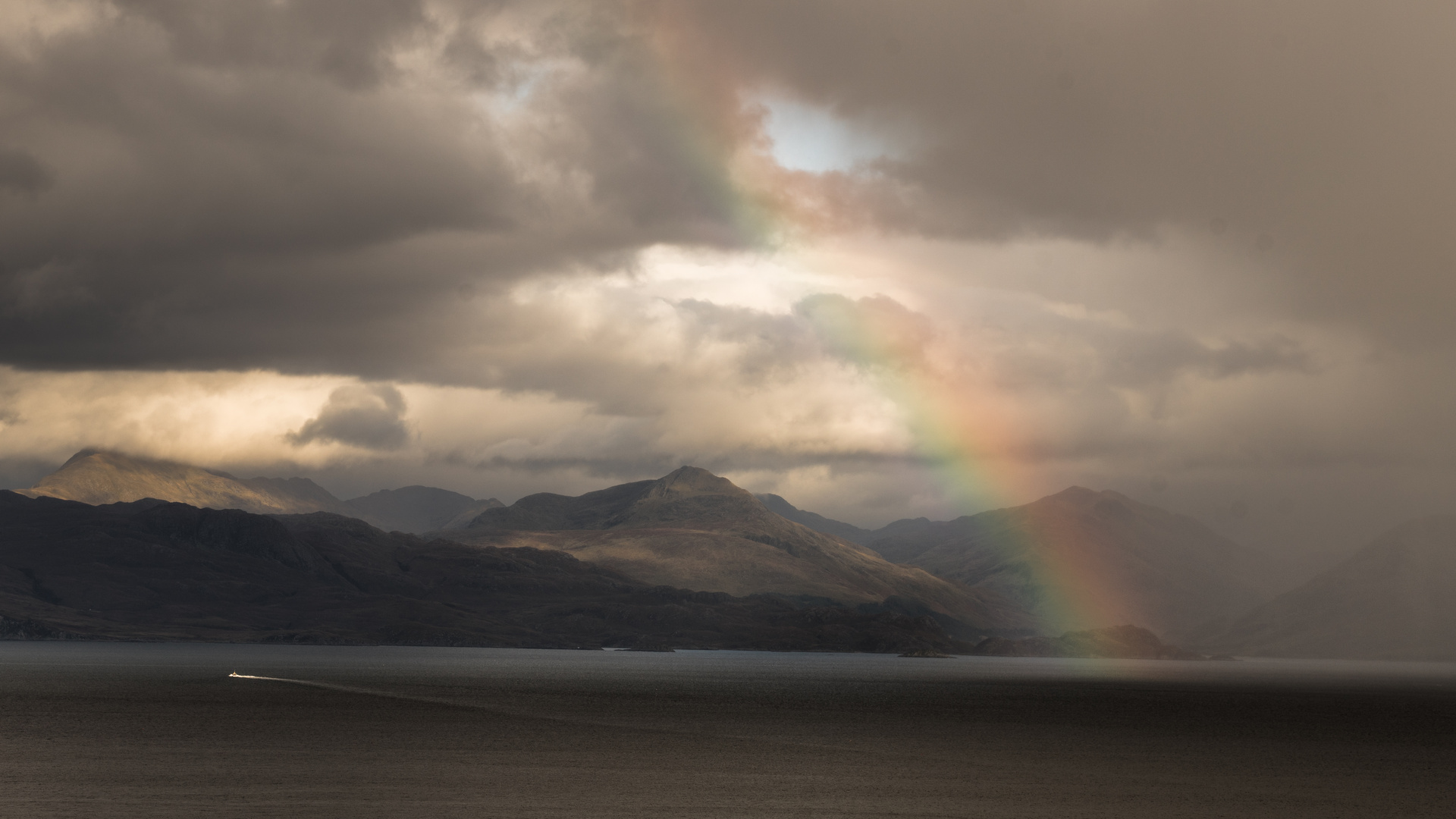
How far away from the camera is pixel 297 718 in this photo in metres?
187

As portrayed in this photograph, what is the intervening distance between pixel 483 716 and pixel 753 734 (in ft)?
162

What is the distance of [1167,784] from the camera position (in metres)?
124

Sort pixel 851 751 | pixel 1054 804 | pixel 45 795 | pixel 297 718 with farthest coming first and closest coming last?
pixel 297 718
pixel 851 751
pixel 1054 804
pixel 45 795

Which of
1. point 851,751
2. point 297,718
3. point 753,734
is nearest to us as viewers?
point 851,751

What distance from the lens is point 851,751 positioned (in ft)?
493

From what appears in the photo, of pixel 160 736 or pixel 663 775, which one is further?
pixel 160 736

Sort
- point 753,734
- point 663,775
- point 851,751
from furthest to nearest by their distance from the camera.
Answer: point 753,734
point 851,751
point 663,775

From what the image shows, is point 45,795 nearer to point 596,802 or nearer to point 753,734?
point 596,802

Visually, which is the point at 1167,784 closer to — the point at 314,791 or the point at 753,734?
the point at 753,734

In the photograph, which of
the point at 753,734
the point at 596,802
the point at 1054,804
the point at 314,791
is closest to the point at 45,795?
the point at 314,791

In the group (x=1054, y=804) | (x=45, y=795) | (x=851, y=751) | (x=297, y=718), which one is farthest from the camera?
(x=297, y=718)

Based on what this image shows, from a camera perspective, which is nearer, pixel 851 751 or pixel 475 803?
pixel 475 803

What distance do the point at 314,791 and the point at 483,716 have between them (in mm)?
98691

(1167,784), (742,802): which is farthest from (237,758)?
Answer: (1167,784)
